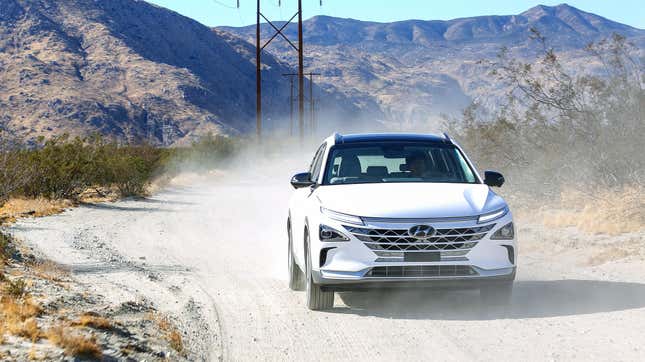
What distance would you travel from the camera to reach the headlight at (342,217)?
870cm

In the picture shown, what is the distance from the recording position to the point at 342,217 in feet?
28.9

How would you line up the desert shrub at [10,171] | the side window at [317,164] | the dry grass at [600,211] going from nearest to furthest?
the side window at [317,164]
the dry grass at [600,211]
the desert shrub at [10,171]

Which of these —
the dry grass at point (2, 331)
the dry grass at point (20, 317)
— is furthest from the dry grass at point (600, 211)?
the dry grass at point (2, 331)

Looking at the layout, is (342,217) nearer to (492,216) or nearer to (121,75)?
(492,216)

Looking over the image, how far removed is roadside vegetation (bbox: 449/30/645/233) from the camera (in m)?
18.7

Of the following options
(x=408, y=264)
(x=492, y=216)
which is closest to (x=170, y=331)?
(x=408, y=264)

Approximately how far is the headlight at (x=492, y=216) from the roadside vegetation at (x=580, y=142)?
843 centimetres

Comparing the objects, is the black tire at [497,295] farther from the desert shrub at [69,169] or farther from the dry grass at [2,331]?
the desert shrub at [69,169]

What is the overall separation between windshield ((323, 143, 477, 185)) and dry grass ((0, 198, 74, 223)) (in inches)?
462

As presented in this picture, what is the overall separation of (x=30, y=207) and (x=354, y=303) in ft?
52.8

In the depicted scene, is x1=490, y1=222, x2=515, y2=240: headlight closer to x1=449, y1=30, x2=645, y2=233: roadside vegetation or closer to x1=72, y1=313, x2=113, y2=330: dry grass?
x1=72, y1=313, x2=113, y2=330: dry grass

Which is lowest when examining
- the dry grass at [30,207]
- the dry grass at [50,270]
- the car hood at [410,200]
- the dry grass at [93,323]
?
the dry grass at [30,207]

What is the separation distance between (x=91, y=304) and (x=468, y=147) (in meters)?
17.6

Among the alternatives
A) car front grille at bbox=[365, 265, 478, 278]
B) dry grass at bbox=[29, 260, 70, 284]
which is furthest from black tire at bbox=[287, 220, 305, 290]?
dry grass at bbox=[29, 260, 70, 284]
